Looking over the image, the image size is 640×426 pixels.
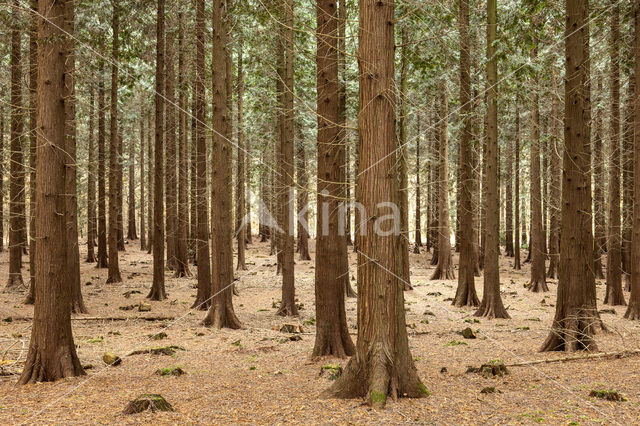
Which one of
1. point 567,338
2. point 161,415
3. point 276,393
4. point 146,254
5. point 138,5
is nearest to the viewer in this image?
point 161,415

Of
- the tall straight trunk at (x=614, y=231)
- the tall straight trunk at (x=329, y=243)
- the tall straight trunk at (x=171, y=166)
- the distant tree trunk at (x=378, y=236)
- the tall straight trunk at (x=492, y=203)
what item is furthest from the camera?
the tall straight trunk at (x=171, y=166)

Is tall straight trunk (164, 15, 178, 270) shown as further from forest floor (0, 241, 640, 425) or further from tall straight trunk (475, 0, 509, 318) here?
tall straight trunk (475, 0, 509, 318)

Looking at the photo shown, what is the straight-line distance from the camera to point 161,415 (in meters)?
4.93

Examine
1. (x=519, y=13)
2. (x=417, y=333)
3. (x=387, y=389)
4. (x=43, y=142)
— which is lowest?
(x=417, y=333)

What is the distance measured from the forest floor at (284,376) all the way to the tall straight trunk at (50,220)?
0.39 metres

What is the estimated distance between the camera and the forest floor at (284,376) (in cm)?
489

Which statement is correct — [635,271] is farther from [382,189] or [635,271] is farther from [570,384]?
[382,189]

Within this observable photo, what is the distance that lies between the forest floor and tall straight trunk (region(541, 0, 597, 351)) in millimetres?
539

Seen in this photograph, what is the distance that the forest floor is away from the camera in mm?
4887

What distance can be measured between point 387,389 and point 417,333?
562 centimetres

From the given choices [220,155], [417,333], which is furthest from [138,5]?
[417,333]

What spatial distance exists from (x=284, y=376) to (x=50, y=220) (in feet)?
12.5

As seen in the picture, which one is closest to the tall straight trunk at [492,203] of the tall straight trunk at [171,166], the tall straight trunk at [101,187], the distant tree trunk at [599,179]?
the distant tree trunk at [599,179]

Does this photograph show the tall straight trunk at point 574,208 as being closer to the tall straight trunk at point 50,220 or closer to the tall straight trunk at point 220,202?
the tall straight trunk at point 220,202
